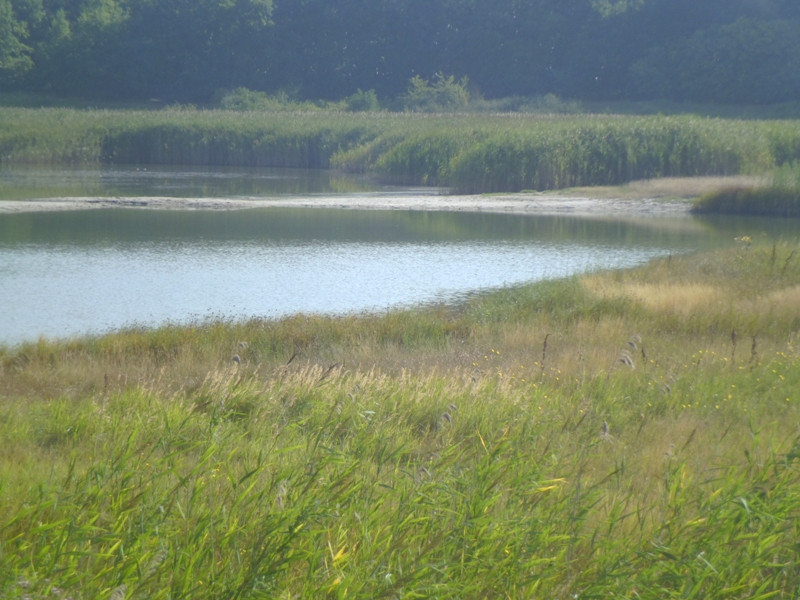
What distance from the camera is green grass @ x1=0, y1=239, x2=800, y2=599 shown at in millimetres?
4070

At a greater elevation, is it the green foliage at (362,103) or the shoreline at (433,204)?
the green foliage at (362,103)

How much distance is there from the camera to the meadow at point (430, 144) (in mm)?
32562

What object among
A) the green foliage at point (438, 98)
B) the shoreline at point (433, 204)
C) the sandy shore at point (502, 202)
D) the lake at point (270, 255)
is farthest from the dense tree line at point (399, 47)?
the lake at point (270, 255)

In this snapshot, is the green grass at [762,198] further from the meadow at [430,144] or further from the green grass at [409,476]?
the green grass at [409,476]

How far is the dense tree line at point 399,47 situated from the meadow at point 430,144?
733 inches

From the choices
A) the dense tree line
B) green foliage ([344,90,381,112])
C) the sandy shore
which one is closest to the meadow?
the sandy shore

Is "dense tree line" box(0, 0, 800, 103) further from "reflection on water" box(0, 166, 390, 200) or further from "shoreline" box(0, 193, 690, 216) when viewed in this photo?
"shoreline" box(0, 193, 690, 216)

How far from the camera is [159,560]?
3.99 m

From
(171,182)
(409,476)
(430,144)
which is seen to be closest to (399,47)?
(430,144)

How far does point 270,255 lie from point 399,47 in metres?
54.0

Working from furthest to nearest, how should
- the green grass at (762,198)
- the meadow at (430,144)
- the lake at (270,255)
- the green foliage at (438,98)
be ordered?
the green foliage at (438,98), the meadow at (430,144), the green grass at (762,198), the lake at (270,255)

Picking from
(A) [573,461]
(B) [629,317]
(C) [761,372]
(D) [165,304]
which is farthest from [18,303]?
(A) [573,461]

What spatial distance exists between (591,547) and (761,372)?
4.82 meters

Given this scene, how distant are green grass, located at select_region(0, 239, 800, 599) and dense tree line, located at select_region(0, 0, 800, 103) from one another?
53.4m
